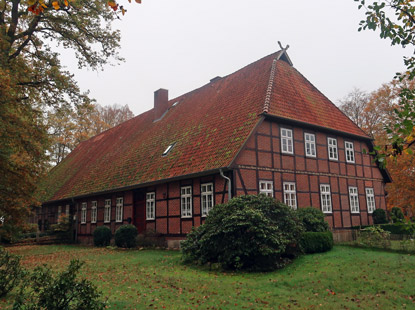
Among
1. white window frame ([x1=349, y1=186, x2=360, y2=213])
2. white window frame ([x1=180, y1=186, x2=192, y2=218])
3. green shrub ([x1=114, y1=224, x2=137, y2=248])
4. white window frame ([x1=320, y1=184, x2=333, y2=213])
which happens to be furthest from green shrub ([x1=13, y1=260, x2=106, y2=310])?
white window frame ([x1=349, y1=186, x2=360, y2=213])

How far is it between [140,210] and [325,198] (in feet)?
33.5

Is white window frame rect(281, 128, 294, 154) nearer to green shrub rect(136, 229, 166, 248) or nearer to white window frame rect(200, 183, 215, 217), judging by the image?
white window frame rect(200, 183, 215, 217)

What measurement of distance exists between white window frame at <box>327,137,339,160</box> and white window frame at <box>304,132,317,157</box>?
48.7 inches

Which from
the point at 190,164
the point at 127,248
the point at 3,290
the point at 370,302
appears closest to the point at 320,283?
the point at 370,302

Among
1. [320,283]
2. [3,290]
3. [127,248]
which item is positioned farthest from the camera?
[127,248]

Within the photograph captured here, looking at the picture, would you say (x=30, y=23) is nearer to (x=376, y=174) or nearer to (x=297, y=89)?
(x=297, y=89)

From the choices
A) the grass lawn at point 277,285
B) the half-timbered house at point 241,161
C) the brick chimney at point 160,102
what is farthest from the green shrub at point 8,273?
the brick chimney at point 160,102

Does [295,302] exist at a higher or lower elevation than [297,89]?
lower

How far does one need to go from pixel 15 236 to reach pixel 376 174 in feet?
64.9

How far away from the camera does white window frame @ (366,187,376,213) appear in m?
21.0

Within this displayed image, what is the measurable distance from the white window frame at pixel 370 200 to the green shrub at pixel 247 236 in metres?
10.2

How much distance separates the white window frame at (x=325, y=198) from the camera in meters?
18.4

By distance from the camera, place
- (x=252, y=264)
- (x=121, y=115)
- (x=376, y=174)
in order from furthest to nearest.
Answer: (x=121, y=115)
(x=376, y=174)
(x=252, y=264)

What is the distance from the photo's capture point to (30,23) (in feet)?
46.4
